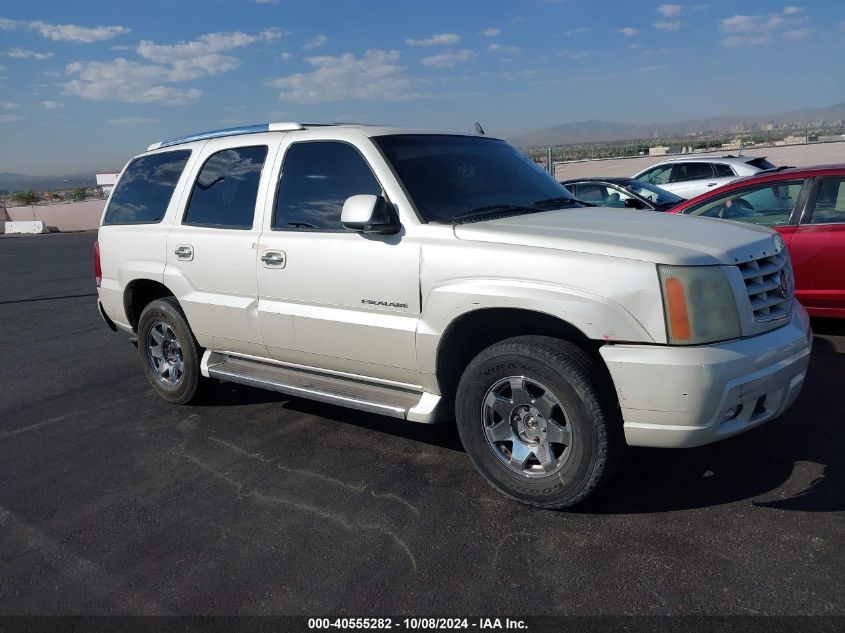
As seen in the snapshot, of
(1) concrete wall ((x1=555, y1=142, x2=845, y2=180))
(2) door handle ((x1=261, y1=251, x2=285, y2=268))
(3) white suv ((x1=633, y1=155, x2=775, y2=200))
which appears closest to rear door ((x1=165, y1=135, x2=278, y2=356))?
(2) door handle ((x1=261, y1=251, x2=285, y2=268))

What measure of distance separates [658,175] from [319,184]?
14962 millimetres

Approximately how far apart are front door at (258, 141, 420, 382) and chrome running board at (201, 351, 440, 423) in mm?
97

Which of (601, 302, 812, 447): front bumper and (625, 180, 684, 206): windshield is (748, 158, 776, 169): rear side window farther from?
(601, 302, 812, 447): front bumper

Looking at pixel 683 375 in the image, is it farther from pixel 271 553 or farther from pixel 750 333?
pixel 271 553

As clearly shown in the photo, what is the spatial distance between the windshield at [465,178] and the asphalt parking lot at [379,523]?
5.07 ft

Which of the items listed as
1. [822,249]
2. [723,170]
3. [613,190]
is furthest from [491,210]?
[723,170]

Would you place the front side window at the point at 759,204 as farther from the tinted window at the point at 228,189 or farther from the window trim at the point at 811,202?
the tinted window at the point at 228,189

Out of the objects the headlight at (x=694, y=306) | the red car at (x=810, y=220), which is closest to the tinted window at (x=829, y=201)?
the red car at (x=810, y=220)

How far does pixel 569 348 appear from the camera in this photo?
3.38 metres

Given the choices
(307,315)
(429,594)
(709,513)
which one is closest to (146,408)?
(307,315)

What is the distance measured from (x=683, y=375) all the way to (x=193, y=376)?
3.68 meters

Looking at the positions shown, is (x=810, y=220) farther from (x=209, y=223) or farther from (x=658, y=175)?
(x=658, y=175)

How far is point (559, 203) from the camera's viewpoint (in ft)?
15.1

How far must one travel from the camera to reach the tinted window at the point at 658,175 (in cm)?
1734
